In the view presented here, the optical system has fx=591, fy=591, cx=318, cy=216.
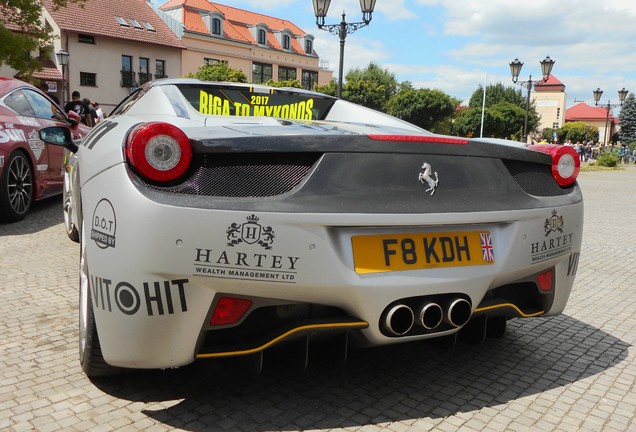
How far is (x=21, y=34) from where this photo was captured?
18.7 meters

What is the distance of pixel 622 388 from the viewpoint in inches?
107

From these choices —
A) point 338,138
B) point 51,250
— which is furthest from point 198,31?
point 338,138

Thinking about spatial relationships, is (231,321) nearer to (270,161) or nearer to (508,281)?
(270,161)

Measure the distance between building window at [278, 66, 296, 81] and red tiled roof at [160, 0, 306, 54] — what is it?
6.68 ft

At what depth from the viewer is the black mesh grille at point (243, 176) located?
201 cm

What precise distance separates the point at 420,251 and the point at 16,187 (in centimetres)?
543

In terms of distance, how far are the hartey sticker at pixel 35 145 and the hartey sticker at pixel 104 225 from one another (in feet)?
16.0

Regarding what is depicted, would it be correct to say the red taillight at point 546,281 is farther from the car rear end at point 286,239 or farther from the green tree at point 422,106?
the green tree at point 422,106

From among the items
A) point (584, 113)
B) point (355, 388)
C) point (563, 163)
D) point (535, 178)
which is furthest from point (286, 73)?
point (584, 113)

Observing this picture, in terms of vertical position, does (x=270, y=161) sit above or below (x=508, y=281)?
above

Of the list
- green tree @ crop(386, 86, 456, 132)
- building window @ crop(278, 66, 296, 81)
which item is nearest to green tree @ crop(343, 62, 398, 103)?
green tree @ crop(386, 86, 456, 132)

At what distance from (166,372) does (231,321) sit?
0.76 meters

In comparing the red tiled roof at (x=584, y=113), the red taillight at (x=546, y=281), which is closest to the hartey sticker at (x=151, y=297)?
the red taillight at (x=546, y=281)

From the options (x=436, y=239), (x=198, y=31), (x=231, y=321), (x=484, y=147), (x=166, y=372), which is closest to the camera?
(x=231, y=321)
